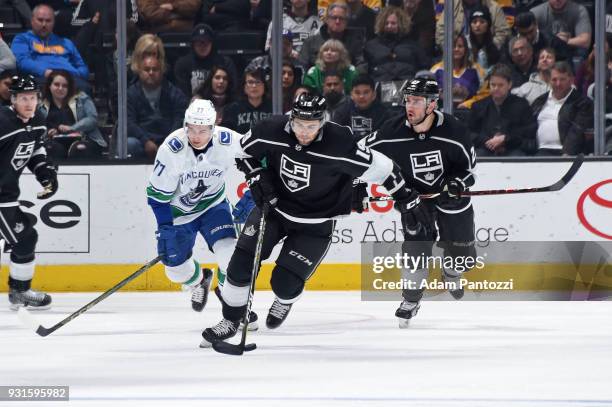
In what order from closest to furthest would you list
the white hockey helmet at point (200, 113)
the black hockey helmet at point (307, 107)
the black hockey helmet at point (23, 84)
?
the black hockey helmet at point (307, 107), the white hockey helmet at point (200, 113), the black hockey helmet at point (23, 84)

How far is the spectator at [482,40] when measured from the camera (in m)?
9.16

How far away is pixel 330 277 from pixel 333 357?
3.29 meters

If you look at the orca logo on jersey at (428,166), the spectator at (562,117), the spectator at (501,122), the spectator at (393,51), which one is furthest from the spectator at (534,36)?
the orca logo on jersey at (428,166)

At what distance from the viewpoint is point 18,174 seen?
8180 millimetres

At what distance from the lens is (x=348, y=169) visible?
20.2ft

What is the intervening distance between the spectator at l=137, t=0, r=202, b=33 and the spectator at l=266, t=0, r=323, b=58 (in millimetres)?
566

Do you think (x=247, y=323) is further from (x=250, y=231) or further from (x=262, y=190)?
(x=262, y=190)

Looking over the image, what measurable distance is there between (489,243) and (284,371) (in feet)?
12.7

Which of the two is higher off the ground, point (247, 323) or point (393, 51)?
point (393, 51)

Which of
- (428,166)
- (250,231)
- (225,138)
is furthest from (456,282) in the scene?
(250,231)

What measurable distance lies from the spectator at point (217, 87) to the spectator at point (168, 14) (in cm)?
36

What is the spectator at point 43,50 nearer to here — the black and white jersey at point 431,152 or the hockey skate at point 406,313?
the black and white jersey at point 431,152

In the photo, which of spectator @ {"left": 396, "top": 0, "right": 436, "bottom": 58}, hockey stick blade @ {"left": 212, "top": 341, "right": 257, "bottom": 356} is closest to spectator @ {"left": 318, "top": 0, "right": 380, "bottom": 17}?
spectator @ {"left": 396, "top": 0, "right": 436, "bottom": 58}

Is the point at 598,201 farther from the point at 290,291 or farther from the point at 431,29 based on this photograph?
the point at 290,291
